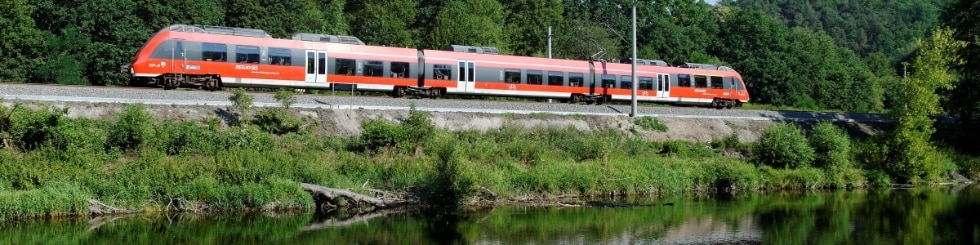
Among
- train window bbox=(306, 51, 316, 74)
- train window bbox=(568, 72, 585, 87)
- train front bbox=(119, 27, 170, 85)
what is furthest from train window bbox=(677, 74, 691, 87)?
train front bbox=(119, 27, 170, 85)

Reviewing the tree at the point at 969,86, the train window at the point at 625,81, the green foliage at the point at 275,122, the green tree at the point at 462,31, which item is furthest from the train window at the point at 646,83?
the green foliage at the point at 275,122

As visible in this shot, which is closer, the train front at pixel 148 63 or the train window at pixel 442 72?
the train front at pixel 148 63

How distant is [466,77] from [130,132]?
17219mm

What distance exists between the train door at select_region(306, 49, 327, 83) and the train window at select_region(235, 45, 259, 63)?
7.34 feet

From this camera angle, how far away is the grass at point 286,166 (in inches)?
1119

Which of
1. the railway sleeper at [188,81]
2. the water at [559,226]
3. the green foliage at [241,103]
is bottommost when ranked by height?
the water at [559,226]

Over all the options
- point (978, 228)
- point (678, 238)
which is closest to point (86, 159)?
point (678, 238)

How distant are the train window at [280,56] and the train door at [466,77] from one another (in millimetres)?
8109

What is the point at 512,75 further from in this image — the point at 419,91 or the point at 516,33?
the point at 516,33

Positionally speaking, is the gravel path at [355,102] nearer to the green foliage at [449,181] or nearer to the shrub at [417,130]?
the shrub at [417,130]

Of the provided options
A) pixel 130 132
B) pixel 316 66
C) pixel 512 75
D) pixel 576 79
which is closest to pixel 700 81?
pixel 576 79

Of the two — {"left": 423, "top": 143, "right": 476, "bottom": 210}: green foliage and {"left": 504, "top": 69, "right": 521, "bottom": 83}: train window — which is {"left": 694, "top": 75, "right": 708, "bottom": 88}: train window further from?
{"left": 423, "top": 143, "right": 476, "bottom": 210}: green foliage

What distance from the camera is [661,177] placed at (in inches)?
1449

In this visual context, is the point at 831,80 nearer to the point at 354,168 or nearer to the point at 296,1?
the point at 296,1
